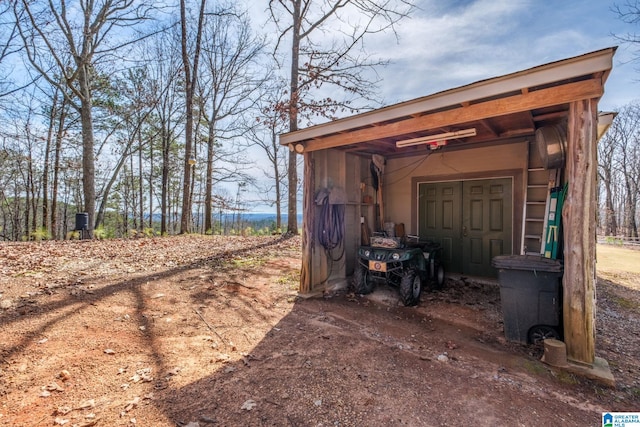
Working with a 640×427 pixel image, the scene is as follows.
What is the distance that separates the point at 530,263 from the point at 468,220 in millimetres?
2467

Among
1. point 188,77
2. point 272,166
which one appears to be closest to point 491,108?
point 188,77

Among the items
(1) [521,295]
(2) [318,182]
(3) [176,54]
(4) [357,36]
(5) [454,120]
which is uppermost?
(3) [176,54]

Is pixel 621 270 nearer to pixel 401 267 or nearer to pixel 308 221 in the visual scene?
pixel 401 267

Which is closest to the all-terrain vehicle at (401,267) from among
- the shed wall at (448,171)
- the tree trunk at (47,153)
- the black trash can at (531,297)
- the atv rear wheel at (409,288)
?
the atv rear wheel at (409,288)

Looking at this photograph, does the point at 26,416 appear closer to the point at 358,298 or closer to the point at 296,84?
the point at 358,298

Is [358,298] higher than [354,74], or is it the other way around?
[354,74]

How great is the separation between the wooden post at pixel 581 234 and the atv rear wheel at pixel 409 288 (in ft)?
5.98

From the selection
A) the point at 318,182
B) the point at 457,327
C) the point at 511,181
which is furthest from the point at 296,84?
the point at 457,327

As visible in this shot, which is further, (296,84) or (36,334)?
(296,84)

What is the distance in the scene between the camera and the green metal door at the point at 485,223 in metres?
4.89

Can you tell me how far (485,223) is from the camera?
5102 millimetres

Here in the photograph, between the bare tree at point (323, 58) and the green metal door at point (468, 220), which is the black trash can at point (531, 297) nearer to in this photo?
the green metal door at point (468, 220)

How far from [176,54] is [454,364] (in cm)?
1491

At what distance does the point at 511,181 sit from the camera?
4801 millimetres
